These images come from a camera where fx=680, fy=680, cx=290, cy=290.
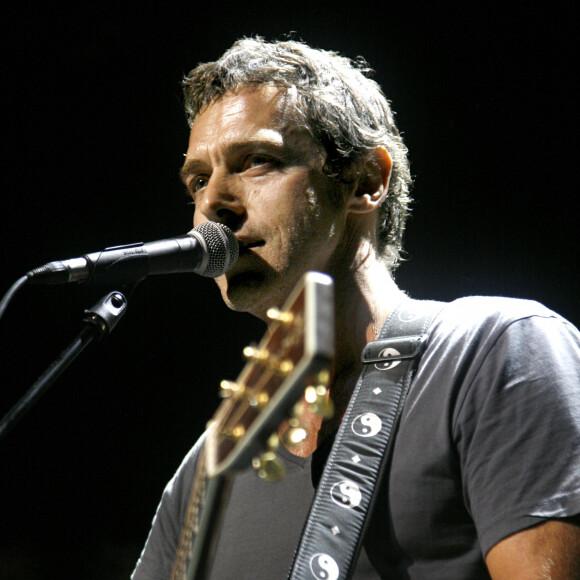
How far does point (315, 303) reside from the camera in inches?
29.0

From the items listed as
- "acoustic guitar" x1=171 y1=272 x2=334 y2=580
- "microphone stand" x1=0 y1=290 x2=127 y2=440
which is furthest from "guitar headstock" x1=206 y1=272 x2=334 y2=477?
"microphone stand" x1=0 y1=290 x2=127 y2=440

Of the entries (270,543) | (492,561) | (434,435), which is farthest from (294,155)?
(492,561)

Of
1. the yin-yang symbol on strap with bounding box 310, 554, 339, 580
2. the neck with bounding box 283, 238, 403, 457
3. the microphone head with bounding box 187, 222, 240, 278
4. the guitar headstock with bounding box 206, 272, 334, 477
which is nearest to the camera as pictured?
the guitar headstock with bounding box 206, 272, 334, 477

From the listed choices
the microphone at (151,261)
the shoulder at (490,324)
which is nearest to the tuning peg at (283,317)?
the microphone at (151,261)

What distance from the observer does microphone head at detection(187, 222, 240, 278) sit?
1.68 m

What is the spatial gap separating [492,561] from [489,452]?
0.66ft

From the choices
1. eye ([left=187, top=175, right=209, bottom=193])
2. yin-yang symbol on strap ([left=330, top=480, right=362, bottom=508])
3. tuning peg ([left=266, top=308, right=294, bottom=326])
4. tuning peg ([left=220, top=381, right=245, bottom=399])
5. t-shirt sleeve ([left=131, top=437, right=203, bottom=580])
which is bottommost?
t-shirt sleeve ([left=131, top=437, right=203, bottom=580])

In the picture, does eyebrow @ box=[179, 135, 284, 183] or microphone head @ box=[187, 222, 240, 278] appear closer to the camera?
microphone head @ box=[187, 222, 240, 278]

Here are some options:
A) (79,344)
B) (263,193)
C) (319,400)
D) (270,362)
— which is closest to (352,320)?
(263,193)

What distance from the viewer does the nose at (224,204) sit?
1.85m

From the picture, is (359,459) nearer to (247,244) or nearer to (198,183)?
(247,244)

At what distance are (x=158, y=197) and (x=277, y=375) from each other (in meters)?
2.51

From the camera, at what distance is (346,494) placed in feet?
4.79

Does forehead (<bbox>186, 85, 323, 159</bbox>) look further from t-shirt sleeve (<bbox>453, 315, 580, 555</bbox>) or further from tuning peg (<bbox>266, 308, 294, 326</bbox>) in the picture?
tuning peg (<bbox>266, 308, 294, 326</bbox>)
